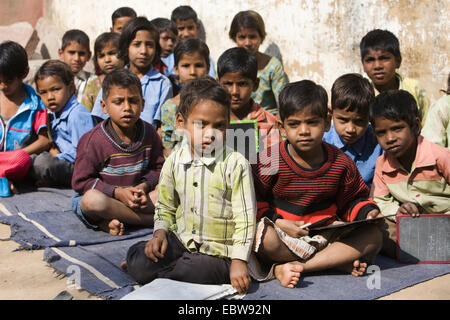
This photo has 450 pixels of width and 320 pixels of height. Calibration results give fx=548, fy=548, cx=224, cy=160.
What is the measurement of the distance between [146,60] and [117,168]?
1.63 metres

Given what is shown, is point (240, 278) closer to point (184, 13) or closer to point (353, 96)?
point (353, 96)

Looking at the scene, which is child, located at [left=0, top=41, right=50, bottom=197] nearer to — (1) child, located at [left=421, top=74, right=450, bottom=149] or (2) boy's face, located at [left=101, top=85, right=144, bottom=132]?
(2) boy's face, located at [left=101, top=85, right=144, bottom=132]

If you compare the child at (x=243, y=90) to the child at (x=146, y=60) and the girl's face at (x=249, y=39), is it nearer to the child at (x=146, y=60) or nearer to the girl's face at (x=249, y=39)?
the child at (x=146, y=60)

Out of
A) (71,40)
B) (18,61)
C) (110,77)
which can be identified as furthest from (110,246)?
(71,40)

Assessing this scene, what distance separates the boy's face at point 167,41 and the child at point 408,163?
10.3 feet

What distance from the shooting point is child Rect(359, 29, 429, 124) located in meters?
4.07

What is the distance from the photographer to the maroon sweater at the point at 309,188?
2.80 metres

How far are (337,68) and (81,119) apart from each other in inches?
89.8

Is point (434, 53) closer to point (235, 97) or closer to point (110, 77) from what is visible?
point (235, 97)

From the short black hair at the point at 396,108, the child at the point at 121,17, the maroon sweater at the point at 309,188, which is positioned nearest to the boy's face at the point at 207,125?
the maroon sweater at the point at 309,188

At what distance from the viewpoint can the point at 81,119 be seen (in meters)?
4.46

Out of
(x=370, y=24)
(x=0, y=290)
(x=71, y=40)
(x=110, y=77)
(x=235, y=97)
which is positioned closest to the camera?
(x=0, y=290)

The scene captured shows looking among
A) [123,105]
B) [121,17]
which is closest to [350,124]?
[123,105]

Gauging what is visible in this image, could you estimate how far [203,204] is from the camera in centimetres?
263
